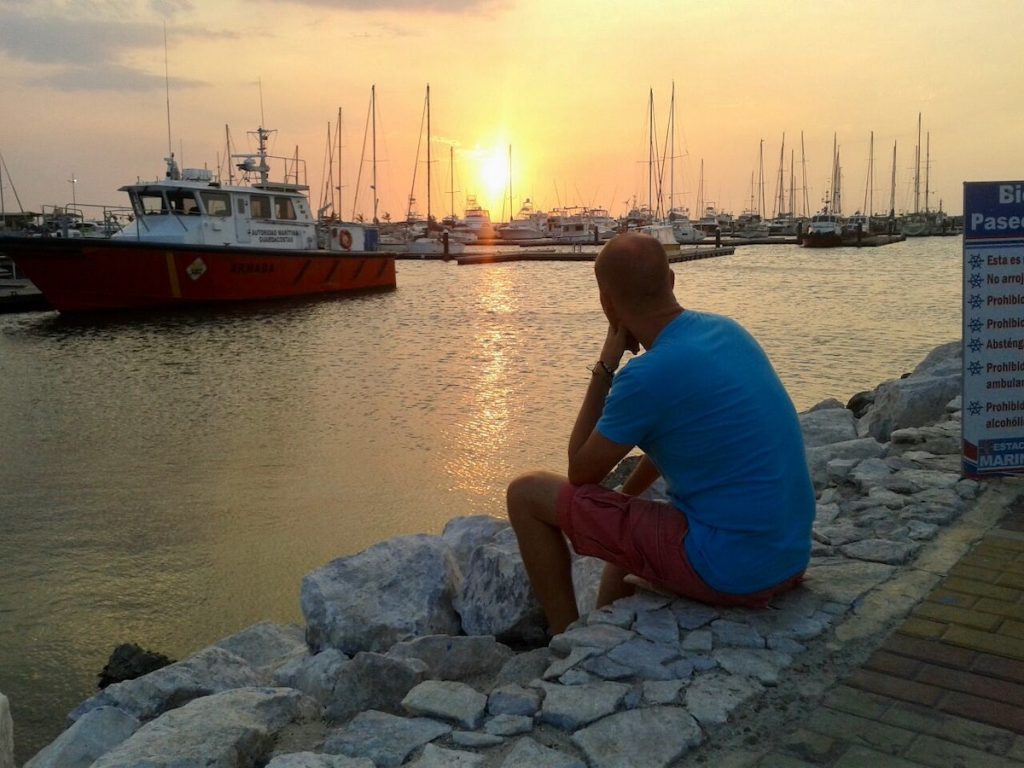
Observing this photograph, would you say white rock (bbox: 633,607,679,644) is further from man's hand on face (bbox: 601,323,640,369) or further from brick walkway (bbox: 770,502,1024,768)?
man's hand on face (bbox: 601,323,640,369)

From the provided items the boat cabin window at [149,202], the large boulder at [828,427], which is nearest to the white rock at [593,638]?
the large boulder at [828,427]

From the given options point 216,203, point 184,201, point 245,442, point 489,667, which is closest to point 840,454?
point 489,667

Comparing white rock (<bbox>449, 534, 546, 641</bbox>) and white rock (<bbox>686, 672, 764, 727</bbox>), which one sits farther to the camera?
white rock (<bbox>449, 534, 546, 641</bbox>)

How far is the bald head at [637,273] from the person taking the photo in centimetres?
264

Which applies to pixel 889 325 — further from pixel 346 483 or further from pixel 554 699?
pixel 554 699

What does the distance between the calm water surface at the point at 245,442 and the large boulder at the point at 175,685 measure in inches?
24.1

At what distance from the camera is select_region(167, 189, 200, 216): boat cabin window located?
2280 cm

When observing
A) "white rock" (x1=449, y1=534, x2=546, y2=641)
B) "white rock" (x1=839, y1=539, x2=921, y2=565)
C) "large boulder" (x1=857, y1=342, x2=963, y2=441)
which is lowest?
"white rock" (x1=449, y1=534, x2=546, y2=641)

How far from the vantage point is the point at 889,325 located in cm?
1862

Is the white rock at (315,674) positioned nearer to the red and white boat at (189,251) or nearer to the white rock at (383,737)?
the white rock at (383,737)

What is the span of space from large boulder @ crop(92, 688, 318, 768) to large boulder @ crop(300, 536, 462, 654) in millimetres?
948

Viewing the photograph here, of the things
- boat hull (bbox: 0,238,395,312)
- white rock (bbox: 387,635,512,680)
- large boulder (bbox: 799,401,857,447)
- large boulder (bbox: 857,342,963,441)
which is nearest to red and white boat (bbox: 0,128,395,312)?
boat hull (bbox: 0,238,395,312)

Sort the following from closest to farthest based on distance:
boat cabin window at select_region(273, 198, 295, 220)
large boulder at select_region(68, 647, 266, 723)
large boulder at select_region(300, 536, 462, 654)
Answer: large boulder at select_region(68, 647, 266, 723)
large boulder at select_region(300, 536, 462, 654)
boat cabin window at select_region(273, 198, 295, 220)

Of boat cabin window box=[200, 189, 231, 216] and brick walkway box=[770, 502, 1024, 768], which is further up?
boat cabin window box=[200, 189, 231, 216]
